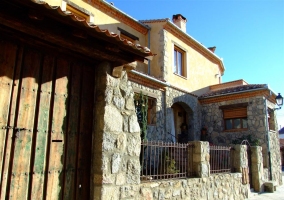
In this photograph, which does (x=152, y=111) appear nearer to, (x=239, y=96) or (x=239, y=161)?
(x=239, y=161)

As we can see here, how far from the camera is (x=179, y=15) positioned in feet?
43.2

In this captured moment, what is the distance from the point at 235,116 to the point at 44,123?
10242 millimetres

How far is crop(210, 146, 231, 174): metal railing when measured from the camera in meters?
7.31

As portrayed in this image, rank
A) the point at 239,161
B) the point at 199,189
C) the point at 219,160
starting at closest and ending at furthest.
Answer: the point at 199,189, the point at 219,160, the point at 239,161

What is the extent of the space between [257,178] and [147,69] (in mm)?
5971

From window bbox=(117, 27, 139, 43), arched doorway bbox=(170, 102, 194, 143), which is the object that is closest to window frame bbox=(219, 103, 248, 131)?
arched doorway bbox=(170, 102, 194, 143)

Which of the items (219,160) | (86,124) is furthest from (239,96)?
(86,124)

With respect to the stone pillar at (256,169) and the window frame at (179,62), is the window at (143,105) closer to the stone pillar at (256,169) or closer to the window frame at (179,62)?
the window frame at (179,62)

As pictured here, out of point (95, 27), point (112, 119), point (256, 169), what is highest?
point (95, 27)

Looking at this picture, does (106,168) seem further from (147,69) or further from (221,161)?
(147,69)

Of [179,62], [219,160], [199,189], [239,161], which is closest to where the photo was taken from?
[199,189]

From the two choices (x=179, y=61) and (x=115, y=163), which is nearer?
(x=115, y=163)

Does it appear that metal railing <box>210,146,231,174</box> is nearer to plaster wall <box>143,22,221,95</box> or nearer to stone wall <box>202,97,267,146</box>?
stone wall <box>202,97,267,146</box>

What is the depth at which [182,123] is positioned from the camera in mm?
12375
